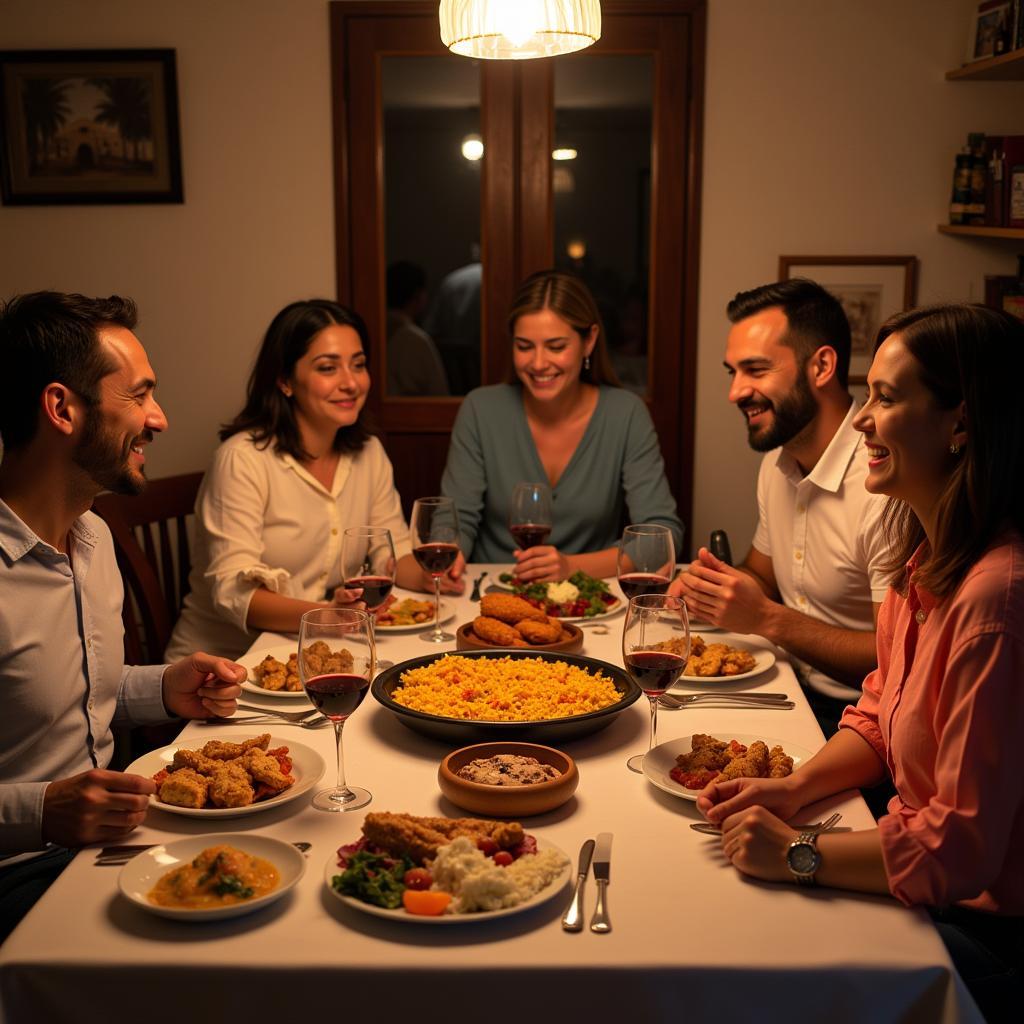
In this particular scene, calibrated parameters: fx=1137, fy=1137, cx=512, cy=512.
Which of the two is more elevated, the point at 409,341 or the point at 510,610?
the point at 409,341

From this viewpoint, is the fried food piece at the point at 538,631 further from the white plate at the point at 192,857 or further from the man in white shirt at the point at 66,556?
the white plate at the point at 192,857

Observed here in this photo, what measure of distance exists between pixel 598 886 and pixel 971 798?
0.42 m

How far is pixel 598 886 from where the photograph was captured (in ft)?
4.03

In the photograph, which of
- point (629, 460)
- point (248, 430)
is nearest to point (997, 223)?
point (629, 460)

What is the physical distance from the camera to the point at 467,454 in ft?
11.0

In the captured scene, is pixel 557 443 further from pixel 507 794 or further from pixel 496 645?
pixel 507 794

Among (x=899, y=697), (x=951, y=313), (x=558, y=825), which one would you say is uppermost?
(x=951, y=313)

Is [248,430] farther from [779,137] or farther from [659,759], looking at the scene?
[779,137]

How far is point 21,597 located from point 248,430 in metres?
1.25

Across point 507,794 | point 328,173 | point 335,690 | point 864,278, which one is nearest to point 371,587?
point 335,690

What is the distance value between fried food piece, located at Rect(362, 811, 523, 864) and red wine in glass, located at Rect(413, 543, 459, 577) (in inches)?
38.0

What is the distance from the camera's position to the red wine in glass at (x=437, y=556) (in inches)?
88.1

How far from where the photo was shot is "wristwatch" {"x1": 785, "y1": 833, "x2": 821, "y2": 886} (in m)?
1.26

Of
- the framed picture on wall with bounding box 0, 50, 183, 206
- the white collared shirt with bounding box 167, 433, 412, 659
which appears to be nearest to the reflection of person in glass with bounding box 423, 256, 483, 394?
the framed picture on wall with bounding box 0, 50, 183, 206
